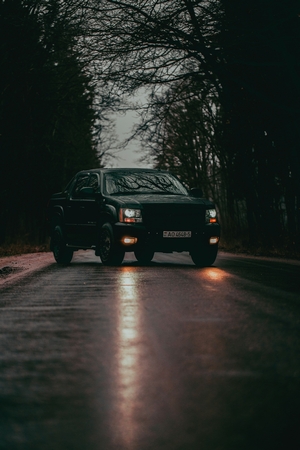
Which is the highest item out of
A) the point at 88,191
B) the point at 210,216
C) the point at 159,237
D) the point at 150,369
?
the point at 88,191

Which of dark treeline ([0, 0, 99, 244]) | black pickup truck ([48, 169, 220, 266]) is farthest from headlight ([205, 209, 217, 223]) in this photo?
dark treeline ([0, 0, 99, 244])

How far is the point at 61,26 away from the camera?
20328 millimetres

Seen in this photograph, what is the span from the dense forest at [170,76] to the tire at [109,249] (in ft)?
19.3

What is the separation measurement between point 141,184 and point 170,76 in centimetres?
564

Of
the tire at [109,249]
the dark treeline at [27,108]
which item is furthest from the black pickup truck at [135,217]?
the dark treeline at [27,108]

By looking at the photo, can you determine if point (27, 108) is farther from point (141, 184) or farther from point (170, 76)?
point (141, 184)

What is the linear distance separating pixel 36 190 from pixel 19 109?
426cm

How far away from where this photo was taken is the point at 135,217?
1565cm

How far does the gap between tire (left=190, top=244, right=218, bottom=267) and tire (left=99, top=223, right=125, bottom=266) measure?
4.95 feet

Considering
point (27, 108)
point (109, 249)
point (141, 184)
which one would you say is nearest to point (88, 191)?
point (141, 184)

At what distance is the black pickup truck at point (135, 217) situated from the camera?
15.7m

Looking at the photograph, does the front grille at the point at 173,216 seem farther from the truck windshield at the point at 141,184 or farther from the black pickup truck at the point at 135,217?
the truck windshield at the point at 141,184

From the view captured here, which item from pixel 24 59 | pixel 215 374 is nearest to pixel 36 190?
pixel 24 59

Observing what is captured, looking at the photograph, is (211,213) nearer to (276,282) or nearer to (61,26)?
(276,282)
